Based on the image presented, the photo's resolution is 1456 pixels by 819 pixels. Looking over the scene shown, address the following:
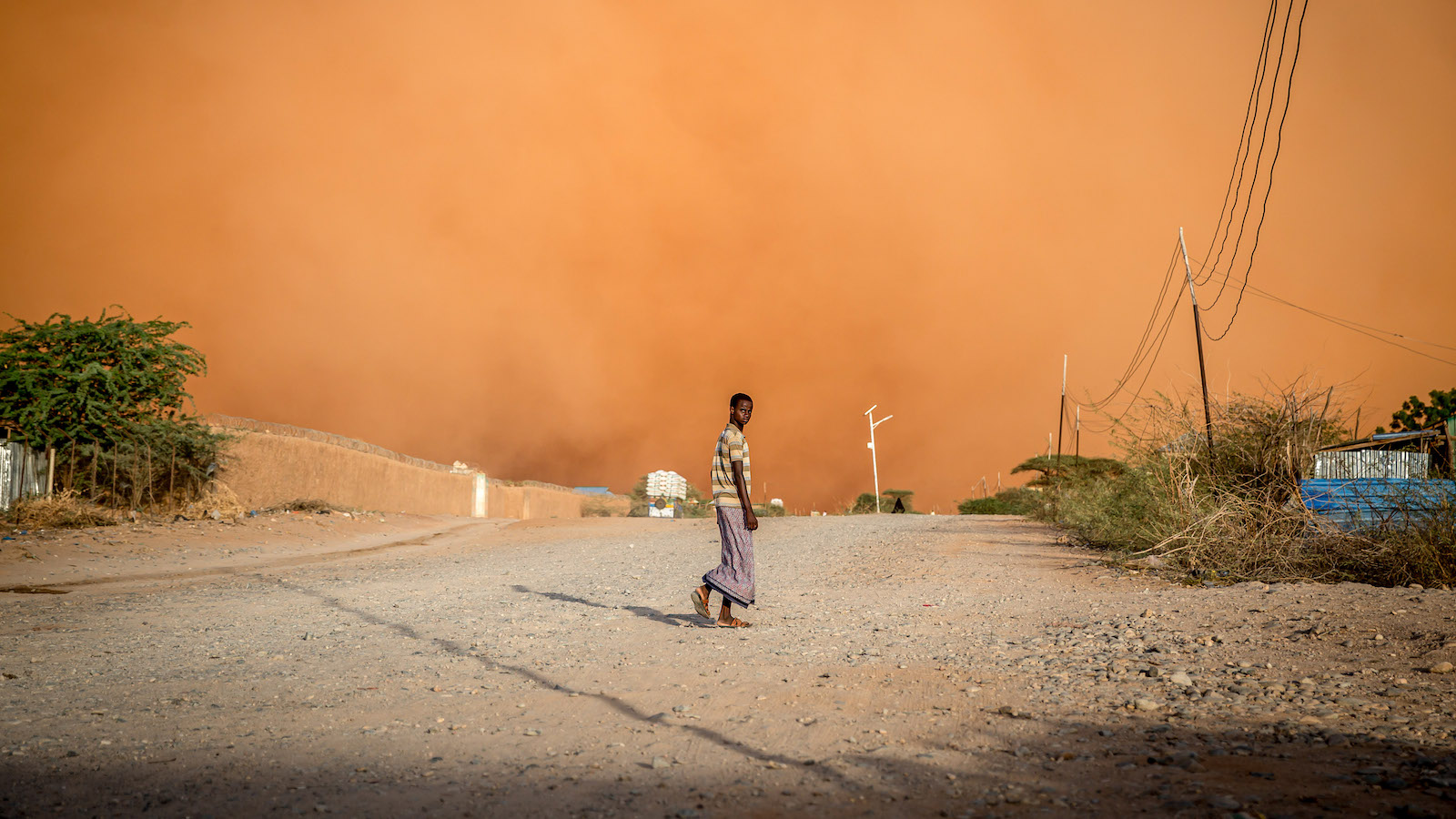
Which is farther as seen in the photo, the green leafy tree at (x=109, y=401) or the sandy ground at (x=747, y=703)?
the green leafy tree at (x=109, y=401)

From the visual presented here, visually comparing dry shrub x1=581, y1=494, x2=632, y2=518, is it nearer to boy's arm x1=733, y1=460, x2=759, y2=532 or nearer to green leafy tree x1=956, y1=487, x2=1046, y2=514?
green leafy tree x1=956, y1=487, x2=1046, y2=514

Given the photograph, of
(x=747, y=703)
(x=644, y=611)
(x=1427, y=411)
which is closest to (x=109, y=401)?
(x=644, y=611)

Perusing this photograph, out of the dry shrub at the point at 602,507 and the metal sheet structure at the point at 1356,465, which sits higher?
the metal sheet structure at the point at 1356,465

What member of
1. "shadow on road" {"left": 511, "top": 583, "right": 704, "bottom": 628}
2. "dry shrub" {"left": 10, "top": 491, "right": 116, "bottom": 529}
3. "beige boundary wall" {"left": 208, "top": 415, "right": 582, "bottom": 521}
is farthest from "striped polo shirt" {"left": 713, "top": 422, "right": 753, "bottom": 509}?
"beige boundary wall" {"left": 208, "top": 415, "right": 582, "bottom": 521}

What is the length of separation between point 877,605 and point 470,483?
38.6m

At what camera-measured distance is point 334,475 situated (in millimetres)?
30609

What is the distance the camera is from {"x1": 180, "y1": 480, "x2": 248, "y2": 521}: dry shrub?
65.6ft

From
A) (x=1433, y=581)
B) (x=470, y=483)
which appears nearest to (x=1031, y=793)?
(x=1433, y=581)

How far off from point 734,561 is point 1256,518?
6.02 m

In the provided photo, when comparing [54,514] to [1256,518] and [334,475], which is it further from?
[1256,518]

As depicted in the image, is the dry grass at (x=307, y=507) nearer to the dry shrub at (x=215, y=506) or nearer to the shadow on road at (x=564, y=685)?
the dry shrub at (x=215, y=506)

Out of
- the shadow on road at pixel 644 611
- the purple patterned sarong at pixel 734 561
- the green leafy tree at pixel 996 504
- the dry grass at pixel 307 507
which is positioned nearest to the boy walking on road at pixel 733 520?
the purple patterned sarong at pixel 734 561

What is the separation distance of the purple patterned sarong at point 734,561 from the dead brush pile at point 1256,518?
499cm

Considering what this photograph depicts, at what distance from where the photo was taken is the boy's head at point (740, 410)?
7445mm
